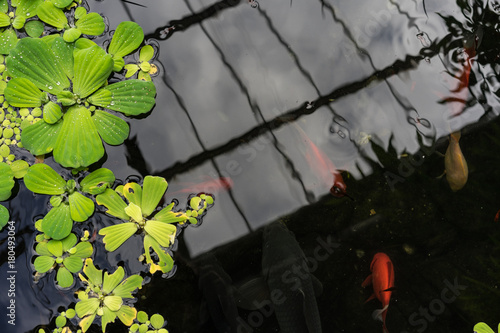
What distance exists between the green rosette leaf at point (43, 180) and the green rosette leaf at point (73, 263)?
0.34 metres

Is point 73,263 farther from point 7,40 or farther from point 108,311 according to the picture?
point 7,40

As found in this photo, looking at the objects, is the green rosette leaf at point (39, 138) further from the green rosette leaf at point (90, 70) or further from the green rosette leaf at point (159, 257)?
the green rosette leaf at point (159, 257)

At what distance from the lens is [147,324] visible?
79.0 inches

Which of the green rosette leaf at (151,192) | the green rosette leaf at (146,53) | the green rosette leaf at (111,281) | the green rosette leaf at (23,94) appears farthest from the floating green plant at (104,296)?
the green rosette leaf at (146,53)

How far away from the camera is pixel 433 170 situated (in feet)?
7.61

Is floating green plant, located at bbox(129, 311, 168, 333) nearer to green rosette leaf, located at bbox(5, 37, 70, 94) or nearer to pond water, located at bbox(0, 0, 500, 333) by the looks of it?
pond water, located at bbox(0, 0, 500, 333)

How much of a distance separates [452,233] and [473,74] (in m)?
0.99

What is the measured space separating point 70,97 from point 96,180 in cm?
45

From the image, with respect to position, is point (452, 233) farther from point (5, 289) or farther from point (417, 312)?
point (5, 289)

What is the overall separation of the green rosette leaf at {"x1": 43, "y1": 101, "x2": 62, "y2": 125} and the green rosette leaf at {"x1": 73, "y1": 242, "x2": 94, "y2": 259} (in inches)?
25.1

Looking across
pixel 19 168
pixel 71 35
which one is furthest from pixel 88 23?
pixel 19 168

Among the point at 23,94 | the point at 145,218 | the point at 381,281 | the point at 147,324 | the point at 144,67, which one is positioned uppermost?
the point at 23,94

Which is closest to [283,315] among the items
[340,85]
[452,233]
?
[452,233]

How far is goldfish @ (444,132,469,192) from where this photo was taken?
225 cm
